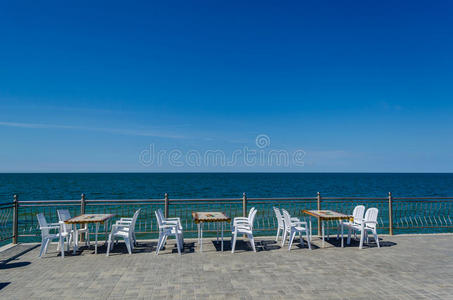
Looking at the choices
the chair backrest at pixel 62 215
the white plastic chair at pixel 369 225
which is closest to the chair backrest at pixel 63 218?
the chair backrest at pixel 62 215

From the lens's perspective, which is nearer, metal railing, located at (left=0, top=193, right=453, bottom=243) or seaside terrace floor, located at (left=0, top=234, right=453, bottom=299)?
seaside terrace floor, located at (left=0, top=234, right=453, bottom=299)

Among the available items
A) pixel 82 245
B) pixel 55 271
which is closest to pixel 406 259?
pixel 55 271

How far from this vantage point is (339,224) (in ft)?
25.6

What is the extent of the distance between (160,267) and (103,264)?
3.96 ft

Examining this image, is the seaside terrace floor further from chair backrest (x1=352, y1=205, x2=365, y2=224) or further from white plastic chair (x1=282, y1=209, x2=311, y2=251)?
chair backrest (x1=352, y1=205, x2=365, y2=224)

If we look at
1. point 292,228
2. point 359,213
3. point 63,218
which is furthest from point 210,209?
point 63,218

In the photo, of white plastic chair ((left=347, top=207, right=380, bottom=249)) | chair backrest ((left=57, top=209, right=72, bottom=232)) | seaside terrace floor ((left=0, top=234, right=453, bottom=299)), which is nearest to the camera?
seaside terrace floor ((left=0, top=234, right=453, bottom=299))

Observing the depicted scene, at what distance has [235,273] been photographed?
5.29 meters

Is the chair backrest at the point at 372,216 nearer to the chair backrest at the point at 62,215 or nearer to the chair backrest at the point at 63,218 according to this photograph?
the chair backrest at the point at 63,218

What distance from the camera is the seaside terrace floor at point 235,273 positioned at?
437 centimetres

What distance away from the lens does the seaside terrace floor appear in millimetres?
4371

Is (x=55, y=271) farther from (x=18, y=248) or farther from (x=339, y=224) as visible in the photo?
(x=339, y=224)

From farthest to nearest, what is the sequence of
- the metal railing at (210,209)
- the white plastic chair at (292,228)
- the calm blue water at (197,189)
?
the calm blue water at (197,189) < the metal railing at (210,209) < the white plastic chair at (292,228)

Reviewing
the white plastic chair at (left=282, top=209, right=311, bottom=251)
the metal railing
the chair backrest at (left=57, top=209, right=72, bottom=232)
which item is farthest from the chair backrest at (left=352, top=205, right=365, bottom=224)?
the chair backrest at (left=57, top=209, right=72, bottom=232)
